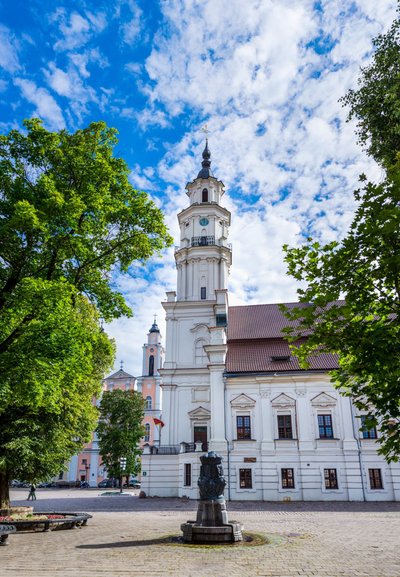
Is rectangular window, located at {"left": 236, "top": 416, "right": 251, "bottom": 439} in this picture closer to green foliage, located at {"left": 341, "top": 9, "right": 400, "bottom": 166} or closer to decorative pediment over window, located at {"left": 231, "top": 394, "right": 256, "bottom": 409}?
decorative pediment over window, located at {"left": 231, "top": 394, "right": 256, "bottom": 409}

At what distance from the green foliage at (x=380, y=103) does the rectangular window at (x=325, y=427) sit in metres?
21.8

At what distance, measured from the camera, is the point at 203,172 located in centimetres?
4594

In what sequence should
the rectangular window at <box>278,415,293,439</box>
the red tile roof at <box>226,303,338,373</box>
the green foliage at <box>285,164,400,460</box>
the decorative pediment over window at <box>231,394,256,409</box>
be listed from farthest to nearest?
the red tile roof at <box>226,303,338,373</box> → the decorative pediment over window at <box>231,394,256,409</box> → the rectangular window at <box>278,415,293,439</box> → the green foliage at <box>285,164,400,460</box>

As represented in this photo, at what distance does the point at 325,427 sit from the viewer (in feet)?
99.1

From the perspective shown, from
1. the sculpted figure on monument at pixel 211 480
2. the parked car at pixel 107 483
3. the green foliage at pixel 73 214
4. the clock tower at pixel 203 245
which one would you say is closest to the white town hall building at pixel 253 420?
the clock tower at pixel 203 245

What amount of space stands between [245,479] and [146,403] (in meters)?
36.6

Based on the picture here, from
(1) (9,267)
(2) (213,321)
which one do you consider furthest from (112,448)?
(1) (9,267)

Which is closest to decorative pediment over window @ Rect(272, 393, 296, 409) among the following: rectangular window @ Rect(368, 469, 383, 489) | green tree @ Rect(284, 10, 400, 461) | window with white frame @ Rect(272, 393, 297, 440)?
window with white frame @ Rect(272, 393, 297, 440)

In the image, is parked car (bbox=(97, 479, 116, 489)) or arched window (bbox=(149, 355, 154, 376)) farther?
arched window (bbox=(149, 355, 154, 376))

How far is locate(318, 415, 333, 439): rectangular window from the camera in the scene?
98.3ft

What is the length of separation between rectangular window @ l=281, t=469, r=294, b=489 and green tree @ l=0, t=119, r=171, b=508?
62.4 ft

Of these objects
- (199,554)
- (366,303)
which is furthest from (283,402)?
(366,303)

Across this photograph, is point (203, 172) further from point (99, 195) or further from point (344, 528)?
point (344, 528)

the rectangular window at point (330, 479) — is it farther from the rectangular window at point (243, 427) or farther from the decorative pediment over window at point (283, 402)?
the rectangular window at point (243, 427)
